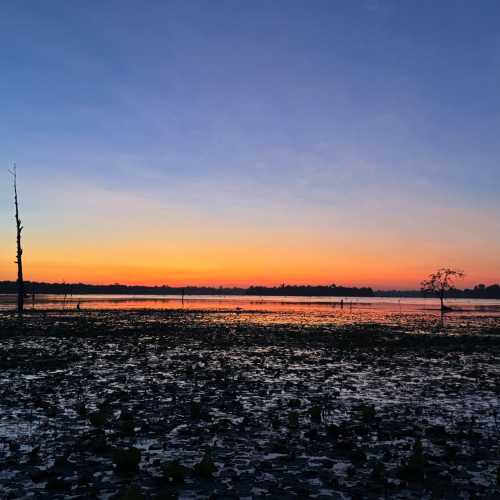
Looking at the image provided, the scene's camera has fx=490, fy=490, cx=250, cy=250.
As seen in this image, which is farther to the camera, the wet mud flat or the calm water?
the calm water

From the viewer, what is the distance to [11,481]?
7562 millimetres

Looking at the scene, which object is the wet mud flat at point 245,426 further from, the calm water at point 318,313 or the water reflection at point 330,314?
the calm water at point 318,313

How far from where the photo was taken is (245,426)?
1114 cm

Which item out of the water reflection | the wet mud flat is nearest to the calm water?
the water reflection

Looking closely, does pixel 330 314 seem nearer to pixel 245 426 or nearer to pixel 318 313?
pixel 318 313

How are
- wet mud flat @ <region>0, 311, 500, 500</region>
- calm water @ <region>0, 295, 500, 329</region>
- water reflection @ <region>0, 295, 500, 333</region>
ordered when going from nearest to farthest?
wet mud flat @ <region>0, 311, 500, 500</region>, water reflection @ <region>0, 295, 500, 333</region>, calm water @ <region>0, 295, 500, 329</region>

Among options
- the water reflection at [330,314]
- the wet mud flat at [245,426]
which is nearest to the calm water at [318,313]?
the water reflection at [330,314]

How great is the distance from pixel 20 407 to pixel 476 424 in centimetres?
1126

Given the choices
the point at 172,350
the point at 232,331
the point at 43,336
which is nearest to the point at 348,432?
the point at 172,350

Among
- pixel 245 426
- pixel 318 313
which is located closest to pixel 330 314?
pixel 318 313

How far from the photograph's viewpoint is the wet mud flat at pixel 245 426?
7.71 meters

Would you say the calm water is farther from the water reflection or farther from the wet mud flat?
the wet mud flat

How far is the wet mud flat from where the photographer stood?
7.71 meters

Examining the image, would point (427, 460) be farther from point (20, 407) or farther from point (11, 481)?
point (20, 407)
